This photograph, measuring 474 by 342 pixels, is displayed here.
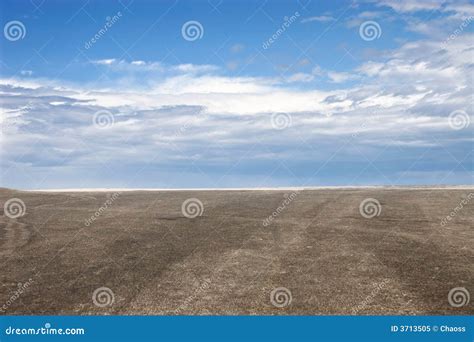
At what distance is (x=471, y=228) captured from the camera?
84.6 feet

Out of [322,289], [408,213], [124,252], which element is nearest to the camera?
[322,289]

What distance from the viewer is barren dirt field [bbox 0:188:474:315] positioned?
14.4 m

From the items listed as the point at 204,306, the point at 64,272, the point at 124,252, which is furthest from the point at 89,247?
the point at 204,306

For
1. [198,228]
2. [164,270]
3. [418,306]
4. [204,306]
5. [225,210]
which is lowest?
[418,306]

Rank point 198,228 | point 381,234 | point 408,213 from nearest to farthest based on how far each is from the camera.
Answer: point 381,234, point 198,228, point 408,213

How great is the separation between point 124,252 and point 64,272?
356cm

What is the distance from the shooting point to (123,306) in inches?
559

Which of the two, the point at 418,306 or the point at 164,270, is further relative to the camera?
the point at 164,270

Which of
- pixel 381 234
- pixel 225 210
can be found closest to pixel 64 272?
pixel 381 234

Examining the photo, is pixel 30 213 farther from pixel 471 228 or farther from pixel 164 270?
pixel 471 228

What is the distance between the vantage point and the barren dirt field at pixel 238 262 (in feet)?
47.2

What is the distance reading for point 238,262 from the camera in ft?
62.7

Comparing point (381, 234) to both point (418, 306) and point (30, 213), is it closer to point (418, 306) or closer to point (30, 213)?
point (418, 306)

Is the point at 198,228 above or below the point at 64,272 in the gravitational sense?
above
